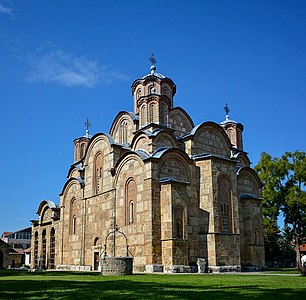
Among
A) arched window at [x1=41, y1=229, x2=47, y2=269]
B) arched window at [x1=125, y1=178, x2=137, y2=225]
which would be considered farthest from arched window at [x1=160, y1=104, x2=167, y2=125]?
arched window at [x1=41, y1=229, x2=47, y2=269]

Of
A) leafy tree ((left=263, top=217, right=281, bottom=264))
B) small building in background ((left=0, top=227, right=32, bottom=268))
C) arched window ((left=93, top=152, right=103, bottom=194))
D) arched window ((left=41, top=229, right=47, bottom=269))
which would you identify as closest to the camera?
arched window ((left=93, top=152, right=103, bottom=194))

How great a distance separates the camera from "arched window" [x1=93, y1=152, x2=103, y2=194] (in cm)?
2611

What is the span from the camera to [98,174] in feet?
86.9

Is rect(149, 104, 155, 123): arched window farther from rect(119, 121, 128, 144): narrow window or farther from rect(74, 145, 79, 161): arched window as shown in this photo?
rect(74, 145, 79, 161): arched window

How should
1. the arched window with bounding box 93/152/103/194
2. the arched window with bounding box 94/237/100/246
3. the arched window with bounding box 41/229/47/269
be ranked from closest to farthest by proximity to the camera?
the arched window with bounding box 94/237/100/246, the arched window with bounding box 93/152/103/194, the arched window with bounding box 41/229/47/269

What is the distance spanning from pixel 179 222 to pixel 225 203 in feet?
12.3

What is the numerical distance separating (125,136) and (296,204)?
48.7 feet

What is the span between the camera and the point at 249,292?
9.23m

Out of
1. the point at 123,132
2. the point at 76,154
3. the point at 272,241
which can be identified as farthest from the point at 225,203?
the point at 272,241

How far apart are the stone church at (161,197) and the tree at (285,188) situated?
3213 mm

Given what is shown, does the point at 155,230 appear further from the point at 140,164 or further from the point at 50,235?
the point at 50,235

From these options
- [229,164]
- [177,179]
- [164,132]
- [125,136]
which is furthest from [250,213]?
[125,136]

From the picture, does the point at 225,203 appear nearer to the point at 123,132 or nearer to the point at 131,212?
the point at 131,212

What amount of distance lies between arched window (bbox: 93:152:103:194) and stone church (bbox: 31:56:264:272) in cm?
7
